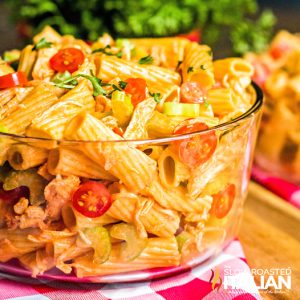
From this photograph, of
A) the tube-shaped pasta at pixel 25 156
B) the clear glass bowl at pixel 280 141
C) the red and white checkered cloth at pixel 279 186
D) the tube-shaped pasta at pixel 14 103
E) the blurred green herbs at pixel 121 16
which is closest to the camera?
the tube-shaped pasta at pixel 25 156

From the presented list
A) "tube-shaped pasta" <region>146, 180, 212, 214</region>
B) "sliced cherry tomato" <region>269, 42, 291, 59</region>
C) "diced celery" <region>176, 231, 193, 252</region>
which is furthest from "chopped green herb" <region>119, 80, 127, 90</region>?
"sliced cherry tomato" <region>269, 42, 291, 59</region>

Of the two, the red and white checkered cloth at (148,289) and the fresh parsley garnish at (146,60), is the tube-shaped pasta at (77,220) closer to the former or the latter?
the red and white checkered cloth at (148,289)

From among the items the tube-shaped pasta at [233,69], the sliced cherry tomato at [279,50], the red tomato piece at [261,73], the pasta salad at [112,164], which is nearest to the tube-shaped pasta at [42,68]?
the pasta salad at [112,164]

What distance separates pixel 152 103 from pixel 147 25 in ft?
4.47

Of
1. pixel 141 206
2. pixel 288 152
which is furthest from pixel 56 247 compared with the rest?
pixel 288 152

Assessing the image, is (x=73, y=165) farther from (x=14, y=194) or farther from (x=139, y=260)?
(x=139, y=260)

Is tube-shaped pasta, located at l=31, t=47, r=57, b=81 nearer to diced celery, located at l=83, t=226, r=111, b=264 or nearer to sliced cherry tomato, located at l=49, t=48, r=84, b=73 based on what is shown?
sliced cherry tomato, located at l=49, t=48, r=84, b=73

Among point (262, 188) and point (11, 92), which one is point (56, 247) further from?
point (262, 188)

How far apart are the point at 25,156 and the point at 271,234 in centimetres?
81

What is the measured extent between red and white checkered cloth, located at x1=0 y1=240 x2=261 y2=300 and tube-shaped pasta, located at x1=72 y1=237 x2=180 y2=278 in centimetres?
6

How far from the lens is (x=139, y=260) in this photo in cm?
119

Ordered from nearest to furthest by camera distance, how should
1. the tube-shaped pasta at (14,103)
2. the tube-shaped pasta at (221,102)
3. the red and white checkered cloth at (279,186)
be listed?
1. the tube-shaped pasta at (14,103)
2. the tube-shaped pasta at (221,102)
3. the red and white checkered cloth at (279,186)

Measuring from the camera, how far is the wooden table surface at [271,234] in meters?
1.42

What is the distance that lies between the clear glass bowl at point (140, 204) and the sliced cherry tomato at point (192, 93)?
0.11 metres
